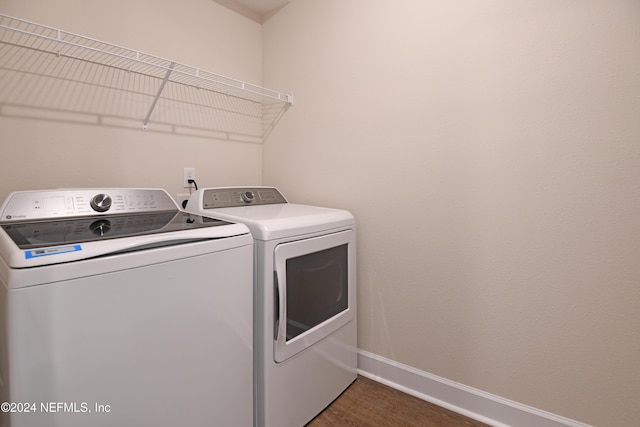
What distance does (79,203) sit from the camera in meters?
1.28

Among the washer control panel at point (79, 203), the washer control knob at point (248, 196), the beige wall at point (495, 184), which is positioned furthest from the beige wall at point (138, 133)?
the beige wall at point (495, 184)

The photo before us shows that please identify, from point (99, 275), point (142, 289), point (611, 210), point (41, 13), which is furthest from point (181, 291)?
point (611, 210)

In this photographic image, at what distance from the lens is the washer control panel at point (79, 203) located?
3.81 feet

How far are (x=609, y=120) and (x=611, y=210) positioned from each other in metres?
0.33

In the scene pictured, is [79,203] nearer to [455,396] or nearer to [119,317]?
[119,317]

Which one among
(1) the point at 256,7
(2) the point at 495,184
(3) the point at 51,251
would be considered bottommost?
(3) the point at 51,251

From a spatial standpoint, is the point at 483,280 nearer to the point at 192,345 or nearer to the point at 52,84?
the point at 192,345

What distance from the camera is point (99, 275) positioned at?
0.81m

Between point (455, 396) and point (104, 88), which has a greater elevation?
point (104, 88)

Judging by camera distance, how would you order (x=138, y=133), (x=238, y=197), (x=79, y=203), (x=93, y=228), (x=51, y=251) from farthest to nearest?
(x=238, y=197), (x=138, y=133), (x=79, y=203), (x=93, y=228), (x=51, y=251)

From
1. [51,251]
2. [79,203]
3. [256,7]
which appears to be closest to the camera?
[51,251]

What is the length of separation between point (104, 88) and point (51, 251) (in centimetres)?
111

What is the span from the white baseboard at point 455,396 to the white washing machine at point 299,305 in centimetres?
14

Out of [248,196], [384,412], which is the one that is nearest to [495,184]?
[384,412]
